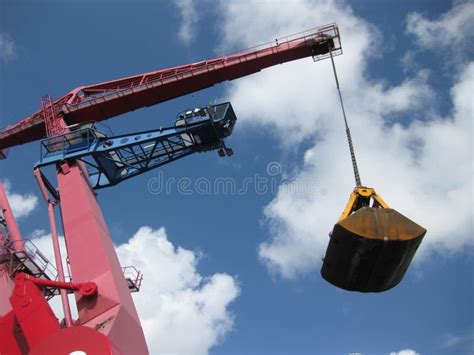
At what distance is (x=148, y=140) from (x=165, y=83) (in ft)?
7.48

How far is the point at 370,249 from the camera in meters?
8.11

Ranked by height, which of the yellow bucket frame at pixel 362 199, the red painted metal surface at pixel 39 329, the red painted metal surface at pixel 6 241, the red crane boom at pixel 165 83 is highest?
the red crane boom at pixel 165 83

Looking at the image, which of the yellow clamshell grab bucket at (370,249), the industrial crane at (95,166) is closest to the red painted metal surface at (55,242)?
the industrial crane at (95,166)

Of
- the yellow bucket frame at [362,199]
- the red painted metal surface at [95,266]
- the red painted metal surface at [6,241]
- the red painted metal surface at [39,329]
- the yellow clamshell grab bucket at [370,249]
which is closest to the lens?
the yellow clamshell grab bucket at [370,249]

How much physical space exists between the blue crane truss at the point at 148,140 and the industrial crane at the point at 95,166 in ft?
0.10

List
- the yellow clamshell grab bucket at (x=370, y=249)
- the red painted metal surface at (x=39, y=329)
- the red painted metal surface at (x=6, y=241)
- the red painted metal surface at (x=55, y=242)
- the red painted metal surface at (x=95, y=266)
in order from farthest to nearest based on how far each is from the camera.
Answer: the red painted metal surface at (x=6, y=241) < the red painted metal surface at (x=55, y=242) < the red painted metal surface at (x=95, y=266) < the red painted metal surface at (x=39, y=329) < the yellow clamshell grab bucket at (x=370, y=249)

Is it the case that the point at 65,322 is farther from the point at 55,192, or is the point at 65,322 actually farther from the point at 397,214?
the point at 397,214

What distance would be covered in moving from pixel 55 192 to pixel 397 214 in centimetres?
1103

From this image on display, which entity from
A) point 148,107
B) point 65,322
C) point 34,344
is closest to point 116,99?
point 148,107

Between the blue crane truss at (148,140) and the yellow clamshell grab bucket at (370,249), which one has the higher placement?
the blue crane truss at (148,140)

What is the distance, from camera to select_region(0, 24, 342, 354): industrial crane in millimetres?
11844

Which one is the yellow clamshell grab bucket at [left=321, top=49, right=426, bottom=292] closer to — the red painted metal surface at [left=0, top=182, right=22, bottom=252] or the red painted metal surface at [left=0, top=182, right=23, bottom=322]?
the red painted metal surface at [left=0, top=182, right=23, bottom=322]

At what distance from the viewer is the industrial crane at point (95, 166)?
11.8 metres

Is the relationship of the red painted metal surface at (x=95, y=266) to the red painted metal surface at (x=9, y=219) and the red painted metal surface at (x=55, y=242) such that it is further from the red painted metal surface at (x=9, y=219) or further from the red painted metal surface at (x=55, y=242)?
the red painted metal surface at (x=9, y=219)
